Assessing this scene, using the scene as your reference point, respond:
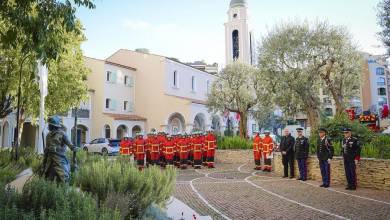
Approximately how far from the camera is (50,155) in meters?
7.61

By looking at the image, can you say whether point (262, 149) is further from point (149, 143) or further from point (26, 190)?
point (26, 190)

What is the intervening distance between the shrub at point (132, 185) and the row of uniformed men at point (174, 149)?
12.4 meters

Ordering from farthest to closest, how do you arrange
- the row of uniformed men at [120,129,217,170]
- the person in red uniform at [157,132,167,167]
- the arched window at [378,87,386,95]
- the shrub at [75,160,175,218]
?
the arched window at [378,87,386,95]
the person in red uniform at [157,132,167,167]
the row of uniformed men at [120,129,217,170]
the shrub at [75,160,175,218]

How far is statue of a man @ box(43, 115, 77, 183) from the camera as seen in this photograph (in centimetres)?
746

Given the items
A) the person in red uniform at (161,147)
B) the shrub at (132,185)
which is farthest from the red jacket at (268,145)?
the shrub at (132,185)

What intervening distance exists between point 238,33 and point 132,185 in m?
56.7

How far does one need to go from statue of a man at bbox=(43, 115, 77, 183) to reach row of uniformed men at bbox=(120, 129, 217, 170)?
12070 mm

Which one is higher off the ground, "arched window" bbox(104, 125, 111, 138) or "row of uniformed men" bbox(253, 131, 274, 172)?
"arched window" bbox(104, 125, 111, 138)

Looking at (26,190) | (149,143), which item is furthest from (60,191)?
(149,143)

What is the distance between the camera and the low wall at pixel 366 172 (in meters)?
11.8

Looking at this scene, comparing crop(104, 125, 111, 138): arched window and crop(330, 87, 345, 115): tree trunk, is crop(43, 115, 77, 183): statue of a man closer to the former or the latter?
crop(330, 87, 345, 115): tree trunk

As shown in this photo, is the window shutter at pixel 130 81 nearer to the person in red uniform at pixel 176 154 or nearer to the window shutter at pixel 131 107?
the window shutter at pixel 131 107

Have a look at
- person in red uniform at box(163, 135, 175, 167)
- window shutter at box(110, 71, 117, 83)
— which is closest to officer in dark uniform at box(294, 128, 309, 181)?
person in red uniform at box(163, 135, 175, 167)

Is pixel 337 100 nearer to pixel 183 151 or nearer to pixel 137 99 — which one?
pixel 183 151
